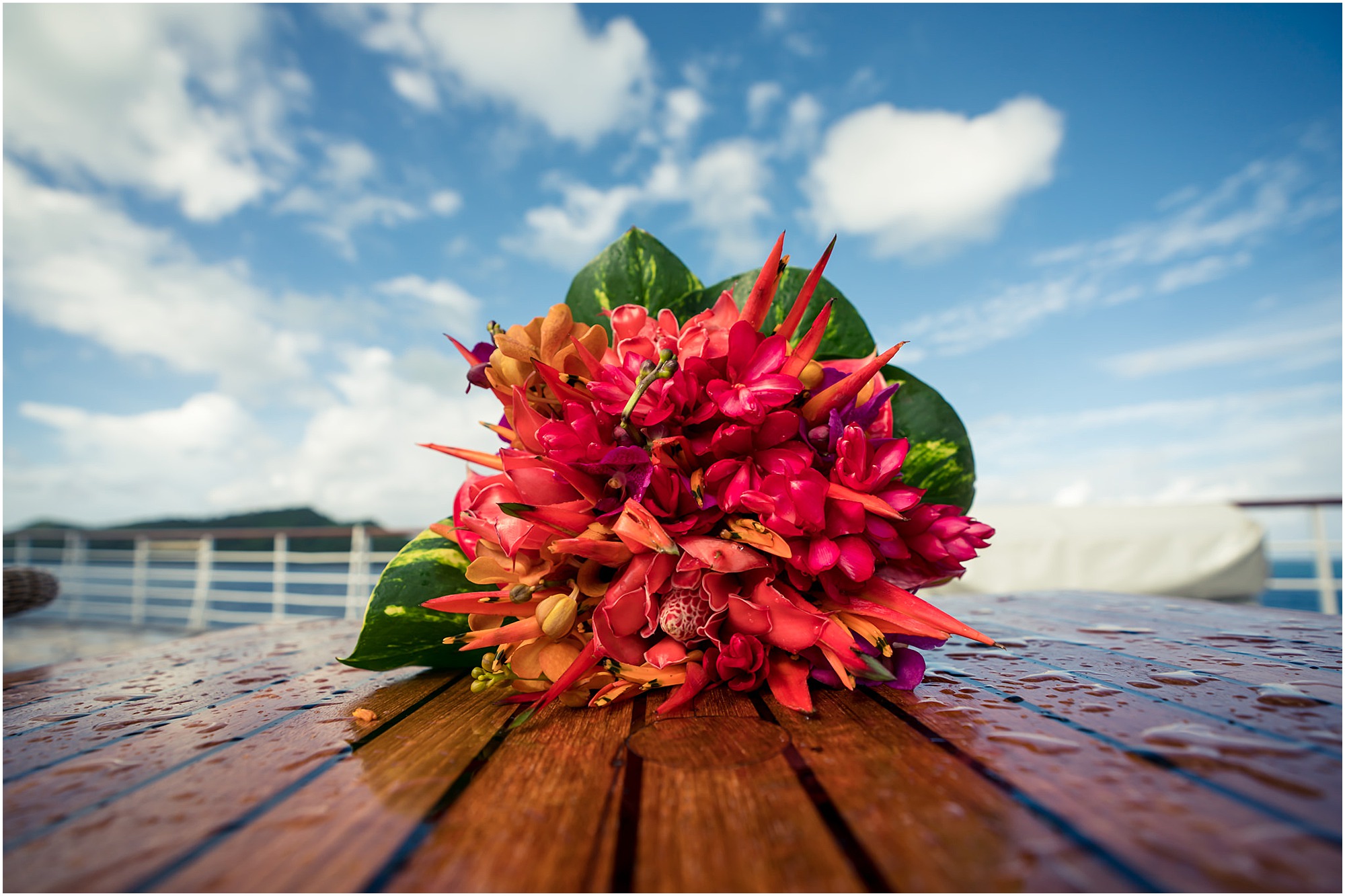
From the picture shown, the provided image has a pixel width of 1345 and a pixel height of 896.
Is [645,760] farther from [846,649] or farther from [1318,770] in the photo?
[1318,770]

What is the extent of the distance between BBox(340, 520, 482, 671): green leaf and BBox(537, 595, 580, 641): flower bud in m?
0.16

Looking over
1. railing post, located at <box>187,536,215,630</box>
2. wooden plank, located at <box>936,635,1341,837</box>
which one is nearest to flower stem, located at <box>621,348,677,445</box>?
wooden plank, located at <box>936,635,1341,837</box>

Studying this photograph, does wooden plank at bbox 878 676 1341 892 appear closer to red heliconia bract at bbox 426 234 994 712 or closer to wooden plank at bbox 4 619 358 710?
red heliconia bract at bbox 426 234 994 712

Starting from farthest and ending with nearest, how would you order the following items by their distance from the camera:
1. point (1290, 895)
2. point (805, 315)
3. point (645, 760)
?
point (805, 315) < point (645, 760) < point (1290, 895)

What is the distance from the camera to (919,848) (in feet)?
0.76

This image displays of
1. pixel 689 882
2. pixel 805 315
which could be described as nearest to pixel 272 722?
pixel 689 882

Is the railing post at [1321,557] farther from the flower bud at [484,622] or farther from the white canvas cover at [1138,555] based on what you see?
the flower bud at [484,622]

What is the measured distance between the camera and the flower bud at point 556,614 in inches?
17.7

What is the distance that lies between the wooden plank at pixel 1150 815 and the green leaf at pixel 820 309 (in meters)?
0.35

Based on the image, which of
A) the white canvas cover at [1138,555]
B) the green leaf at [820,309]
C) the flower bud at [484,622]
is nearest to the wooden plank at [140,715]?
the flower bud at [484,622]

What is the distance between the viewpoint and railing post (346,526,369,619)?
4070 millimetres

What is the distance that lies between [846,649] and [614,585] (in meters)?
0.17

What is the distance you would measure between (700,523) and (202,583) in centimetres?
593

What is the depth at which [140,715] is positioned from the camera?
0.50 metres
